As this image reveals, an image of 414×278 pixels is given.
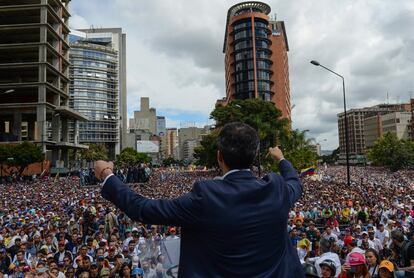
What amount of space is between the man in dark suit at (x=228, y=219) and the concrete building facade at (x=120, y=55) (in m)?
125

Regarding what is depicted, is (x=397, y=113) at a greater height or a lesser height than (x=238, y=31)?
lesser

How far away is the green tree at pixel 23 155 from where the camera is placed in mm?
47531

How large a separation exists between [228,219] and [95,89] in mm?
116789

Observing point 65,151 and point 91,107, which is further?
point 91,107

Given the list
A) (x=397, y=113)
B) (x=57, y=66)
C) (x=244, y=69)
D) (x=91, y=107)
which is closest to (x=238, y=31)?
(x=244, y=69)

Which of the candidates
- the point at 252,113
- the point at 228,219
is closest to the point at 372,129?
the point at 252,113

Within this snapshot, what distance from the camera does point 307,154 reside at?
4131 cm

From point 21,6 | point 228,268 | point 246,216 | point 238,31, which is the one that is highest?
point 238,31

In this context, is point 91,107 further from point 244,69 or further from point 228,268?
point 228,268

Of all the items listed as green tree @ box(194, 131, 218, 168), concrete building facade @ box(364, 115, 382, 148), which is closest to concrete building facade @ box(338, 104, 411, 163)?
concrete building facade @ box(364, 115, 382, 148)

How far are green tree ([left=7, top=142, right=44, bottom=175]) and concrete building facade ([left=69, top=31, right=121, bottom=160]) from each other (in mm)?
60266

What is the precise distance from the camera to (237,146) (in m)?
1.84

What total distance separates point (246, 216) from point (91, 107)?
116 metres

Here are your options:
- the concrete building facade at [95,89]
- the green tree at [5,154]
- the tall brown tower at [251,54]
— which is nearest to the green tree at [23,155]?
the green tree at [5,154]
